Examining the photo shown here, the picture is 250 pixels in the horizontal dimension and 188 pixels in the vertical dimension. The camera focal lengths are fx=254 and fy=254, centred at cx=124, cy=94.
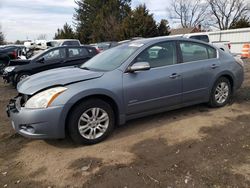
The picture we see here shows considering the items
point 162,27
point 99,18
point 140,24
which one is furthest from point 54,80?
point 99,18

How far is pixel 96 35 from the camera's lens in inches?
1423

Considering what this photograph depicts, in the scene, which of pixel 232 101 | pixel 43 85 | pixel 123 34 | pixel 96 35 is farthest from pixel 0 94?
pixel 96 35

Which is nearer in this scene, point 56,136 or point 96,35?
point 56,136

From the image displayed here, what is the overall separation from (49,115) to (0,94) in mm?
5991

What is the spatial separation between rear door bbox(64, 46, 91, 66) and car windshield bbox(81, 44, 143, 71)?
4649mm

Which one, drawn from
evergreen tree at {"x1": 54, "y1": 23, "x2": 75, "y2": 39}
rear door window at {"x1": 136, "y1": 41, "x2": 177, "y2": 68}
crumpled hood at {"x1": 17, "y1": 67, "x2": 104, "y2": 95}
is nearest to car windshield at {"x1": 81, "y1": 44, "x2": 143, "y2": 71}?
rear door window at {"x1": 136, "y1": 41, "x2": 177, "y2": 68}

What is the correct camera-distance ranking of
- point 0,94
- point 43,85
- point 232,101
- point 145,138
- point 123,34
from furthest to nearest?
point 123,34, point 0,94, point 232,101, point 145,138, point 43,85

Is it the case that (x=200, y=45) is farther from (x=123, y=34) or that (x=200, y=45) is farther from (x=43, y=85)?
(x=123, y=34)

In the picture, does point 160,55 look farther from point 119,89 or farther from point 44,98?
point 44,98

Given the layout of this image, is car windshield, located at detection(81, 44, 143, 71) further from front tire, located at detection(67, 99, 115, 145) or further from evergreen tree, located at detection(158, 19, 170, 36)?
evergreen tree, located at detection(158, 19, 170, 36)

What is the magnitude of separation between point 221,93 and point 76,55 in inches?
236

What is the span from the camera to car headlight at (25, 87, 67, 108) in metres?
3.59

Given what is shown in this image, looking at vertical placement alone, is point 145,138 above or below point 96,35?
below

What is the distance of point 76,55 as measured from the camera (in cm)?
972
